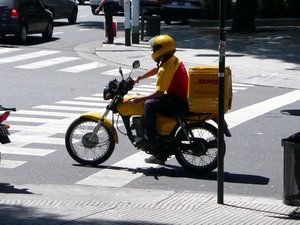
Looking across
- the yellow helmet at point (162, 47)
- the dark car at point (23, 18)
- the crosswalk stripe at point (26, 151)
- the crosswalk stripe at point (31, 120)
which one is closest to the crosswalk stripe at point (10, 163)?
the crosswalk stripe at point (26, 151)

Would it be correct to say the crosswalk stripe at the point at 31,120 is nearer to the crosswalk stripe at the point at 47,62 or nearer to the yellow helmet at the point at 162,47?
the yellow helmet at the point at 162,47

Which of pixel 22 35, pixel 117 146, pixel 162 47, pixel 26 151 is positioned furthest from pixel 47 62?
pixel 162 47

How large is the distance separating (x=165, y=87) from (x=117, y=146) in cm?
237

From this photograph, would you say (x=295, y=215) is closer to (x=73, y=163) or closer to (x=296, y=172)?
(x=296, y=172)

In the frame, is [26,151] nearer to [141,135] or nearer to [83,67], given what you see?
[141,135]

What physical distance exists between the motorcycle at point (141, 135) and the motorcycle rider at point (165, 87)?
117 millimetres

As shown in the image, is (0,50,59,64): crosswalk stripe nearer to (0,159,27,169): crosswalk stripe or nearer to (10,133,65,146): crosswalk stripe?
(10,133,65,146): crosswalk stripe

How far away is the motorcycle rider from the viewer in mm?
11523

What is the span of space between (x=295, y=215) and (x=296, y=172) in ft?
1.44

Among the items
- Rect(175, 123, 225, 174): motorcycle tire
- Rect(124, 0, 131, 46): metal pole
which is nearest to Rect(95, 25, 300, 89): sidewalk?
Rect(124, 0, 131, 46): metal pole

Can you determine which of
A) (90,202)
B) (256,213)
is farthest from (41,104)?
(256,213)

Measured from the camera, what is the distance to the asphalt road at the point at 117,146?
37.4 ft

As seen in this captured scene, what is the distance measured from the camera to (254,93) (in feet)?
65.2

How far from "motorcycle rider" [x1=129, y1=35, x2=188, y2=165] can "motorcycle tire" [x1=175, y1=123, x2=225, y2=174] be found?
0.35 m
